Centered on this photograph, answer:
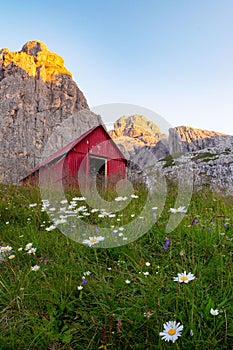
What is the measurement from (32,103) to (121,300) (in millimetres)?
81255

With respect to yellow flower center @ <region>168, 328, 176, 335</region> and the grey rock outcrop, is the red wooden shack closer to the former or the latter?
the grey rock outcrop

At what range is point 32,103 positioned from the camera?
246ft

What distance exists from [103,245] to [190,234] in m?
1.01

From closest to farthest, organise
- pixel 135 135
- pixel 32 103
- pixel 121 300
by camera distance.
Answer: pixel 121 300 < pixel 135 135 < pixel 32 103

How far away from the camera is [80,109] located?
8550 cm

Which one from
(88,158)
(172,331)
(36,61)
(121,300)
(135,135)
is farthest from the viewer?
(36,61)

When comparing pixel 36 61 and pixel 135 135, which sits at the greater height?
pixel 36 61

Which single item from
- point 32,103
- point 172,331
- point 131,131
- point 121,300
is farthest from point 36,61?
point 172,331

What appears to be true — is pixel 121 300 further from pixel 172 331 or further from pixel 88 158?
pixel 88 158

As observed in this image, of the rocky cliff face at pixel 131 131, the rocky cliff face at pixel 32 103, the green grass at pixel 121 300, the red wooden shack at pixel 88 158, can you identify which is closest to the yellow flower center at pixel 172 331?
the green grass at pixel 121 300

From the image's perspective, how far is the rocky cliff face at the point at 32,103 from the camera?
7056 cm

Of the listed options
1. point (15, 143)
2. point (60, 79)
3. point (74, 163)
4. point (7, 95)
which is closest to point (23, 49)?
point (60, 79)

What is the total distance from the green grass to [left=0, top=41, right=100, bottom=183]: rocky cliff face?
65.4 meters

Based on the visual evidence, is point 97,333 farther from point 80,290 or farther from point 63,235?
point 63,235
